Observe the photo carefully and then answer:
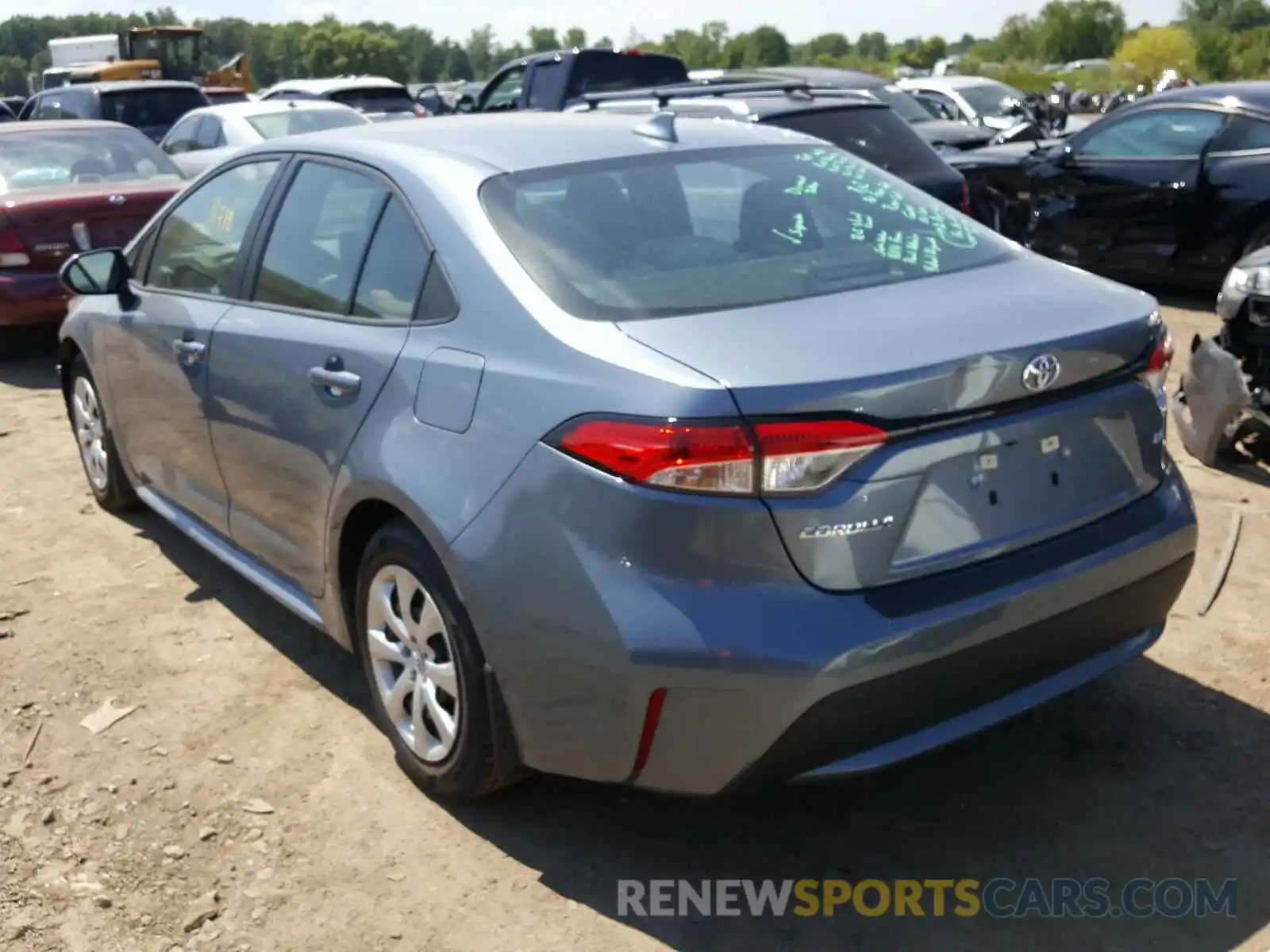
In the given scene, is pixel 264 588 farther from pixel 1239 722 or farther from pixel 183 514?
pixel 1239 722

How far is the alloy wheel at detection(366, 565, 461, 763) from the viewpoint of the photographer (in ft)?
11.0

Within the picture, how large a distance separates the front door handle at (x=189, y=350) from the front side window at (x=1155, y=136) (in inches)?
286

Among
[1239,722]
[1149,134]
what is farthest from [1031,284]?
[1149,134]

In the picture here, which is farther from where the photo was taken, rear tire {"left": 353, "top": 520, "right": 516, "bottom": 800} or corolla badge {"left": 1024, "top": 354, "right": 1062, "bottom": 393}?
rear tire {"left": 353, "top": 520, "right": 516, "bottom": 800}

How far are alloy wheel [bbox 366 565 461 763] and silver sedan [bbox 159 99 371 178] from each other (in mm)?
9660

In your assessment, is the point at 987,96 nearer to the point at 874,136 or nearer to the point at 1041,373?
the point at 874,136

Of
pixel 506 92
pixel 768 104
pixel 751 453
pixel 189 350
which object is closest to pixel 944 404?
pixel 751 453

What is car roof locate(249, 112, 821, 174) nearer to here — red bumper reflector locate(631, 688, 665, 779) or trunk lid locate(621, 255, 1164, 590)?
trunk lid locate(621, 255, 1164, 590)

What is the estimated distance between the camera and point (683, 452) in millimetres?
2705

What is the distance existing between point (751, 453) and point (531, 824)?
1.28m

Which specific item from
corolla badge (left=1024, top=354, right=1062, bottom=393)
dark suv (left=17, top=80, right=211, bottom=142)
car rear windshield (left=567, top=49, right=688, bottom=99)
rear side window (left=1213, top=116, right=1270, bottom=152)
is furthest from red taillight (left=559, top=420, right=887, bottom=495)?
dark suv (left=17, top=80, right=211, bottom=142)

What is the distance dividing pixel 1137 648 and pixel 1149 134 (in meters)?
7.32

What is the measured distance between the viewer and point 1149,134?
9.70 metres

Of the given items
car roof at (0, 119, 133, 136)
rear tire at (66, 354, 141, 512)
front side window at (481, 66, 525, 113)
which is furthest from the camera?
front side window at (481, 66, 525, 113)
